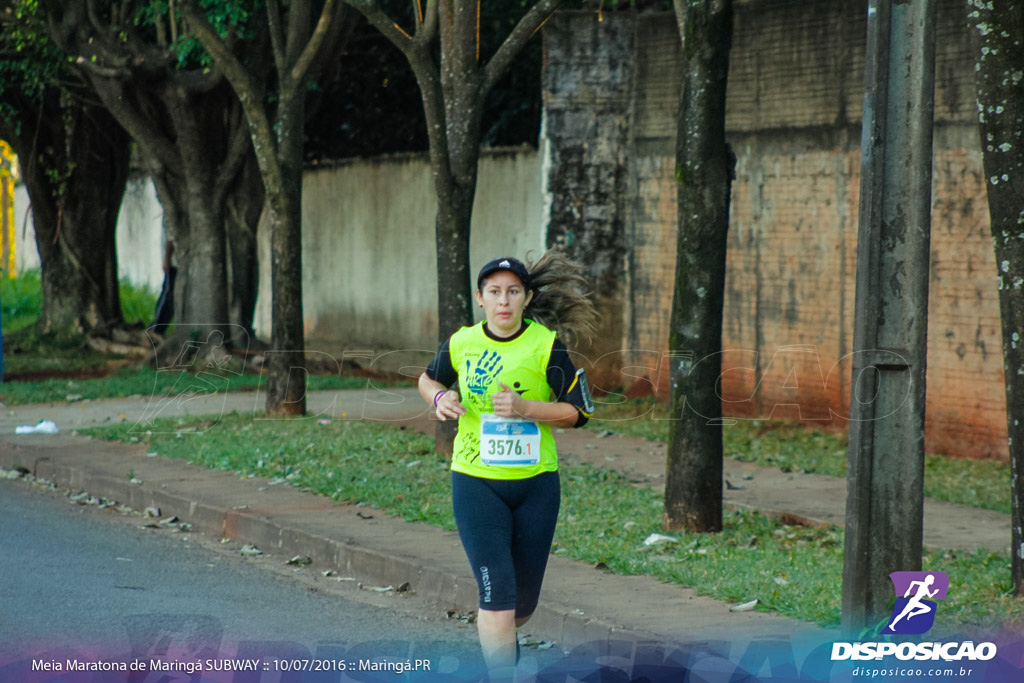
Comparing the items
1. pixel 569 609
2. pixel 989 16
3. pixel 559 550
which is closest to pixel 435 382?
pixel 569 609

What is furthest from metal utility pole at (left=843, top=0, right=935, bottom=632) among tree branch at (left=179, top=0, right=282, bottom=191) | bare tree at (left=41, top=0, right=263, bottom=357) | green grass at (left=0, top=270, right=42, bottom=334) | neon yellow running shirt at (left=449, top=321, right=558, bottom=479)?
green grass at (left=0, top=270, right=42, bottom=334)

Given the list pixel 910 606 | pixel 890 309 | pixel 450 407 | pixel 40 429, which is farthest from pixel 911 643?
pixel 40 429

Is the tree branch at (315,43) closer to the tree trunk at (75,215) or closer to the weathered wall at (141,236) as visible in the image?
the tree trunk at (75,215)

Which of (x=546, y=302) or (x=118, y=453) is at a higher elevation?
(x=546, y=302)

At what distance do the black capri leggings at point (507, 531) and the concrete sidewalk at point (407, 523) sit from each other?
93 cm

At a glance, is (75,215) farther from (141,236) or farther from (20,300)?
(20,300)

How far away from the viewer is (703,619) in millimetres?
6000

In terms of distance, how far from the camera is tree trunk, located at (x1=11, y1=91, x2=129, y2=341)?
62.4ft

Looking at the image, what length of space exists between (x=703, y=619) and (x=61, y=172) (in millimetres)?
15535

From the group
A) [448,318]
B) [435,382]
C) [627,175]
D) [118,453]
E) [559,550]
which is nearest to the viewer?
[435,382]

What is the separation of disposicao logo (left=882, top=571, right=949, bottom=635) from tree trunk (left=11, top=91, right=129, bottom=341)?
1566cm

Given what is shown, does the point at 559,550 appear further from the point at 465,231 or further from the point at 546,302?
the point at 465,231

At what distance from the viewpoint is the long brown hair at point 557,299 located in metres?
5.41

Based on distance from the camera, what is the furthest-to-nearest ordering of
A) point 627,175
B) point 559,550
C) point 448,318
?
point 627,175 → point 448,318 → point 559,550
